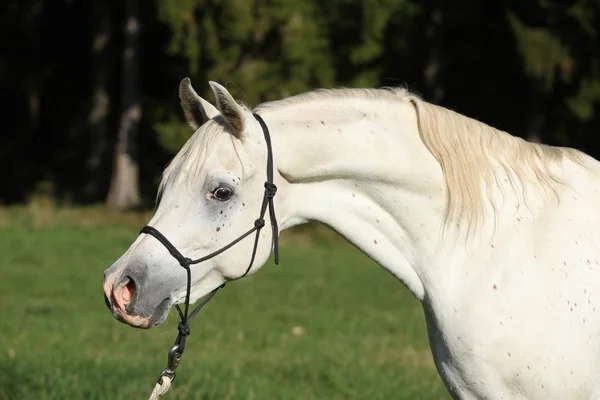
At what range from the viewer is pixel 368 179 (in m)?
3.89

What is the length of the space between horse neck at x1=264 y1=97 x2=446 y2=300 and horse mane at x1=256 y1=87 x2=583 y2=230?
0.05 meters

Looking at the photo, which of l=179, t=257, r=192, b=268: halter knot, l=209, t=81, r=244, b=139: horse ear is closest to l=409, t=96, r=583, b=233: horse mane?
l=209, t=81, r=244, b=139: horse ear

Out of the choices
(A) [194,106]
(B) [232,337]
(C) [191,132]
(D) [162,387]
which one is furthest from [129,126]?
(D) [162,387]

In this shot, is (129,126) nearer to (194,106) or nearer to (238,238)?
(194,106)

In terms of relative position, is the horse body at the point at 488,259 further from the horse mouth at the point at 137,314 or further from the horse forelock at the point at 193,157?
the horse mouth at the point at 137,314

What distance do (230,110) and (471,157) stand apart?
3.32 feet

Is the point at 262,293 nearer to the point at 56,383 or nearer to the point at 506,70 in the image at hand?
the point at 56,383

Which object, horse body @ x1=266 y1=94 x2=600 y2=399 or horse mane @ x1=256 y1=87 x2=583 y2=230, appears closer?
horse body @ x1=266 y1=94 x2=600 y2=399

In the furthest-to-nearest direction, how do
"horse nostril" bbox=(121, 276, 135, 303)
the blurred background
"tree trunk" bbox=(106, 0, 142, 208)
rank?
"tree trunk" bbox=(106, 0, 142, 208)
the blurred background
"horse nostril" bbox=(121, 276, 135, 303)

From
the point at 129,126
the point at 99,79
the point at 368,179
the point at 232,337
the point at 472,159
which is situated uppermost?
the point at 472,159

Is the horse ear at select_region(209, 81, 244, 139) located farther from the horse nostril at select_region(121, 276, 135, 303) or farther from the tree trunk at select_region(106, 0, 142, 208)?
the tree trunk at select_region(106, 0, 142, 208)

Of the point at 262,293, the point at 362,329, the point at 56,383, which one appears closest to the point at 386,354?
the point at 362,329

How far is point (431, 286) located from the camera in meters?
3.77

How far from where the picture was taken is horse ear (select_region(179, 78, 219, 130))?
3875mm
